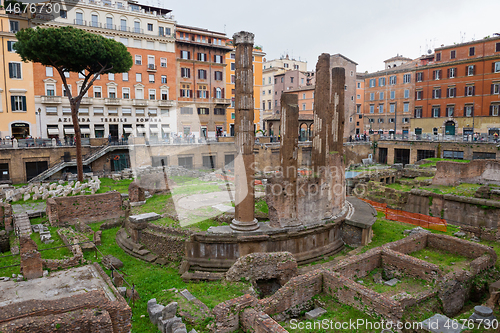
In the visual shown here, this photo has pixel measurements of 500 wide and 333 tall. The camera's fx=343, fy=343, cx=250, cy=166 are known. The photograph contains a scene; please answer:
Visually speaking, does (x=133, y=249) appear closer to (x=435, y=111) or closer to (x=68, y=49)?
(x=68, y=49)

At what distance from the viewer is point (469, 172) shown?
74.7ft

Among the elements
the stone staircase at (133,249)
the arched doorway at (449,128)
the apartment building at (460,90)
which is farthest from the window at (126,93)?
the arched doorway at (449,128)

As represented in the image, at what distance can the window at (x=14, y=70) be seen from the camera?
32.4 metres

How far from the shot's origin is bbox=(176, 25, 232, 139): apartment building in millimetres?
42062

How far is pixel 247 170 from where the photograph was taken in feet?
40.0

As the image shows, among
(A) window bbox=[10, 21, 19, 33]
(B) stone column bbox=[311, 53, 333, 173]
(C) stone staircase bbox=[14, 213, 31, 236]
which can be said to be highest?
(A) window bbox=[10, 21, 19, 33]

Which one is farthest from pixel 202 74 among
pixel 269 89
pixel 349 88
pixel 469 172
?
pixel 469 172

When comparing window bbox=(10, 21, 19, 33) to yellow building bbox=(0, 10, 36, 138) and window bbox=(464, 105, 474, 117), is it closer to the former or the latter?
yellow building bbox=(0, 10, 36, 138)

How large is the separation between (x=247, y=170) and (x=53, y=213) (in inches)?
419

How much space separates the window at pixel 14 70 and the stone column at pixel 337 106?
31.5 m

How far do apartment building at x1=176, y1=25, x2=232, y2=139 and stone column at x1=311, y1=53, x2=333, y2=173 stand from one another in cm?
2696

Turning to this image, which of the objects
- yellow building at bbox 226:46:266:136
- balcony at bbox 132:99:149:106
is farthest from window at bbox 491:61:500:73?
balcony at bbox 132:99:149:106

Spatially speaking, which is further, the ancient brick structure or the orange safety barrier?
the orange safety barrier

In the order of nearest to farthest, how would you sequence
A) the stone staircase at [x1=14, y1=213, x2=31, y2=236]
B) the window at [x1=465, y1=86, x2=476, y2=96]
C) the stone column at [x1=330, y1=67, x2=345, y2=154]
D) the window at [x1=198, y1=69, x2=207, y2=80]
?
the stone staircase at [x1=14, y1=213, x2=31, y2=236], the stone column at [x1=330, y1=67, x2=345, y2=154], the window at [x1=465, y1=86, x2=476, y2=96], the window at [x1=198, y1=69, x2=207, y2=80]
